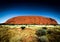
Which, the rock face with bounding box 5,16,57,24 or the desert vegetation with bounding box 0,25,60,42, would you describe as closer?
the desert vegetation with bounding box 0,25,60,42

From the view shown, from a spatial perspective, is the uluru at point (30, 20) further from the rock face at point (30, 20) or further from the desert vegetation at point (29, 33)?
the desert vegetation at point (29, 33)

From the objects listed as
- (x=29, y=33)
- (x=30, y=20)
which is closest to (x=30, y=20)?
(x=30, y=20)

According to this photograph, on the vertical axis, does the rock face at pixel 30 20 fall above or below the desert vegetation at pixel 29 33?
above

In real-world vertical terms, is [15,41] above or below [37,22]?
below

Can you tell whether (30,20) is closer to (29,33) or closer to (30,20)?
(30,20)

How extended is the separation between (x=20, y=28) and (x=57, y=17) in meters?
2.07

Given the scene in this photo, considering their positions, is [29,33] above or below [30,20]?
below

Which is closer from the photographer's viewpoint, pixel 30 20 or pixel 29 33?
pixel 29 33

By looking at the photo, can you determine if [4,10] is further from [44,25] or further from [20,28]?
[44,25]

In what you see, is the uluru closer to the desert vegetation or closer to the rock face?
the rock face

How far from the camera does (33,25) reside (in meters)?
9.08

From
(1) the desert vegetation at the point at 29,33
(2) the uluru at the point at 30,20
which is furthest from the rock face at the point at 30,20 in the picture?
(1) the desert vegetation at the point at 29,33

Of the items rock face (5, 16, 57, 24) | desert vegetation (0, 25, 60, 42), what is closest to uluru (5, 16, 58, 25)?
rock face (5, 16, 57, 24)

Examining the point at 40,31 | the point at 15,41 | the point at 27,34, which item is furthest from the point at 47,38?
the point at 15,41
